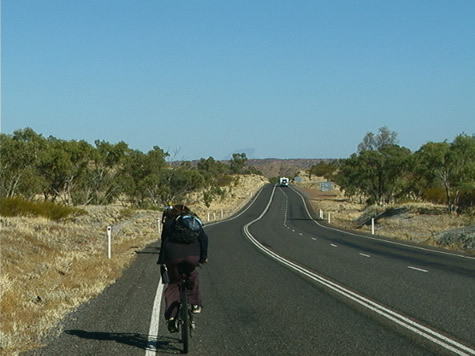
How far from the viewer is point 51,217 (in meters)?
40.4

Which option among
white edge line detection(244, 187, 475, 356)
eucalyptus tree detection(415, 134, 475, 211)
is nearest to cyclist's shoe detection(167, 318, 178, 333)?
white edge line detection(244, 187, 475, 356)

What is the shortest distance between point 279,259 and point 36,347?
13.8 meters

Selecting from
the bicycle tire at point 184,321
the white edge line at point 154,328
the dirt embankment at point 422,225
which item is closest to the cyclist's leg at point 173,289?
the bicycle tire at point 184,321

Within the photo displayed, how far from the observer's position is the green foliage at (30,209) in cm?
3546

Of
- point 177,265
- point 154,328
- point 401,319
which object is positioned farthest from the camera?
point 401,319

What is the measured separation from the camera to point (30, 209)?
122 feet

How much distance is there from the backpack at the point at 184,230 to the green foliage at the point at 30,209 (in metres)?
28.4

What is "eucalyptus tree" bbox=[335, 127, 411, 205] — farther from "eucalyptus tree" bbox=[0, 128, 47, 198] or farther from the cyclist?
the cyclist

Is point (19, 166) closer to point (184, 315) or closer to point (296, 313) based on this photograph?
point (296, 313)

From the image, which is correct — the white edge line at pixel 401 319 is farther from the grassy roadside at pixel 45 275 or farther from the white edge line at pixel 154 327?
the grassy roadside at pixel 45 275

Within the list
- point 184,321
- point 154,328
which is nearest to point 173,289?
point 184,321

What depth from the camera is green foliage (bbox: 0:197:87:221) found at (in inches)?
1396

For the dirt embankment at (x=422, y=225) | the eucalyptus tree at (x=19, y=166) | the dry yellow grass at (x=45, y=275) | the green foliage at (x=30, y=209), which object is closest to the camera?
the dry yellow grass at (x=45, y=275)

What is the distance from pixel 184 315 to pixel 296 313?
3.05 m
